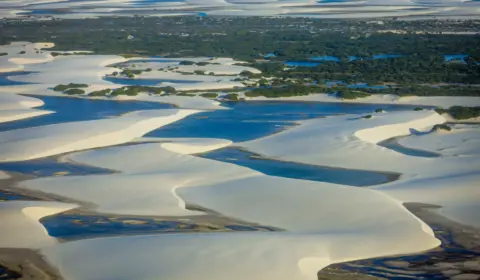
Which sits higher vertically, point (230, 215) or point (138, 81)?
point (230, 215)

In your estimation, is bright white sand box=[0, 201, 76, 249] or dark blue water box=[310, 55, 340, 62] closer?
bright white sand box=[0, 201, 76, 249]

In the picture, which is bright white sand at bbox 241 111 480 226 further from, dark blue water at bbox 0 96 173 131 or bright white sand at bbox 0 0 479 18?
bright white sand at bbox 0 0 479 18

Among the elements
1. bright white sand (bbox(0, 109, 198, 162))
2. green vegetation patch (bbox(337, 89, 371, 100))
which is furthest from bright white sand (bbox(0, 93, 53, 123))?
green vegetation patch (bbox(337, 89, 371, 100))

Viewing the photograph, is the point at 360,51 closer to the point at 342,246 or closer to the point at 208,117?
the point at 208,117

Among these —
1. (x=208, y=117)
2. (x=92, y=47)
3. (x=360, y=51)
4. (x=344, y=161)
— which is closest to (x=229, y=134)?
(x=208, y=117)

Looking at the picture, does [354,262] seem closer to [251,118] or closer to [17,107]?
[251,118]

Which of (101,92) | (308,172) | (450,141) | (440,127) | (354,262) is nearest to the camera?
(354,262)

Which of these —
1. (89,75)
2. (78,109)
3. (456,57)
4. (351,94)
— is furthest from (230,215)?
(456,57)
